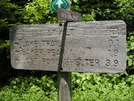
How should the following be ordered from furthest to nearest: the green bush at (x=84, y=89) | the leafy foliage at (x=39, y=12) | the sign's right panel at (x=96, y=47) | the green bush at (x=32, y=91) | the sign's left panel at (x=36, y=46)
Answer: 1. the leafy foliage at (x=39, y=12)
2. the green bush at (x=32, y=91)
3. the green bush at (x=84, y=89)
4. the sign's left panel at (x=36, y=46)
5. the sign's right panel at (x=96, y=47)

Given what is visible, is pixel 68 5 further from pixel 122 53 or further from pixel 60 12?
pixel 122 53

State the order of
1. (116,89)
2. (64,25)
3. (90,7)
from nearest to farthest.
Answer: (64,25) → (116,89) → (90,7)

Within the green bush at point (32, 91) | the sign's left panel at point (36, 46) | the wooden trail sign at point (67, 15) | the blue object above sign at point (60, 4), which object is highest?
the blue object above sign at point (60, 4)

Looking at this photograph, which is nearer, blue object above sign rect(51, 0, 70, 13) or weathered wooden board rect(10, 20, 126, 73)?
weathered wooden board rect(10, 20, 126, 73)

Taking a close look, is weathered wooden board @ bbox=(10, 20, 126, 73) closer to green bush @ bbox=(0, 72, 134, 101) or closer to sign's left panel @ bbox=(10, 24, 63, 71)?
sign's left panel @ bbox=(10, 24, 63, 71)

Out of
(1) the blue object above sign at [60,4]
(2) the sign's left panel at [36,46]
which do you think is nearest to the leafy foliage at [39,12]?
(2) the sign's left panel at [36,46]

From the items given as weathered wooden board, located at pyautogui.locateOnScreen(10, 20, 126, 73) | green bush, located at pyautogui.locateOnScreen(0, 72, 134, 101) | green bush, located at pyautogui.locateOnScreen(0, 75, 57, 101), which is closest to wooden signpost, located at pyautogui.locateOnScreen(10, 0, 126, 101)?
weathered wooden board, located at pyautogui.locateOnScreen(10, 20, 126, 73)

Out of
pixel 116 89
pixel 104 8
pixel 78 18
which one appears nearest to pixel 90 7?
pixel 104 8

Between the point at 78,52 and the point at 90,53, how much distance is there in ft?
0.40

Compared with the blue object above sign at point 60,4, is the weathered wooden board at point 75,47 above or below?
below

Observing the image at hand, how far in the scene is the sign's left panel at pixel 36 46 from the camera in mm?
2006

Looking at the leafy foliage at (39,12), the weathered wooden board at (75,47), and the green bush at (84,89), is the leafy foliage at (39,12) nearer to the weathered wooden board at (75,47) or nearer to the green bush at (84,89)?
the green bush at (84,89)

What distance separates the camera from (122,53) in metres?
1.72

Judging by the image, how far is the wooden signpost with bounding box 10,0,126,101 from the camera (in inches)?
69.0
